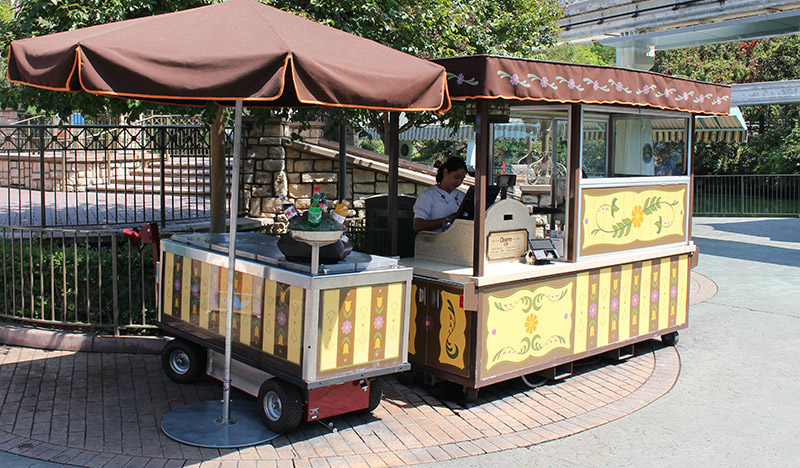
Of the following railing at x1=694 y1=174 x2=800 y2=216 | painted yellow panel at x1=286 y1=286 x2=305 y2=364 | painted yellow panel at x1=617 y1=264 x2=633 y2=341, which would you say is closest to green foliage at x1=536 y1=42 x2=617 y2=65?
railing at x1=694 y1=174 x2=800 y2=216

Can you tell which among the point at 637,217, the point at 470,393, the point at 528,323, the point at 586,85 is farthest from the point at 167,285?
the point at 637,217

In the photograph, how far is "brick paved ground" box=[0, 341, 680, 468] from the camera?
4730 millimetres

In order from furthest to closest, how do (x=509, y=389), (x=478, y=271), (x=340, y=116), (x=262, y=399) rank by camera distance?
(x=340, y=116) < (x=509, y=389) < (x=478, y=271) < (x=262, y=399)

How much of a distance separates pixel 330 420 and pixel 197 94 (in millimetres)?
2531

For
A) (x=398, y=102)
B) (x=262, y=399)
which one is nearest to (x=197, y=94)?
(x=398, y=102)

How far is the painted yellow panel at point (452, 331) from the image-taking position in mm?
5617

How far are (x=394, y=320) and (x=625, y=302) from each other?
2681 mm

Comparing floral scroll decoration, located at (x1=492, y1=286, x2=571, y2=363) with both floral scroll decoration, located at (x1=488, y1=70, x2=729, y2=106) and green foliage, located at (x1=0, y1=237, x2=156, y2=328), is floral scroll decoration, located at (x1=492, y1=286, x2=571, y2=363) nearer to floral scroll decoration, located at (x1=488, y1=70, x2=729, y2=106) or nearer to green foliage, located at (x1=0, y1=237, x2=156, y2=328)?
floral scroll decoration, located at (x1=488, y1=70, x2=729, y2=106)

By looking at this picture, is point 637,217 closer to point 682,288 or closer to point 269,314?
point 682,288

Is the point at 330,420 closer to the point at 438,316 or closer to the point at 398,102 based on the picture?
the point at 438,316

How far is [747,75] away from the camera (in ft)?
97.5

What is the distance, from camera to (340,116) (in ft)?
26.1

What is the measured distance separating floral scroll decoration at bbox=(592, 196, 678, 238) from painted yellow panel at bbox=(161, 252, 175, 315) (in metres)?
3.53

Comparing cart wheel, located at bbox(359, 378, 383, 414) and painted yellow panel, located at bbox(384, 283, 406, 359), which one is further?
cart wheel, located at bbox(359, 378, 383, 414)
